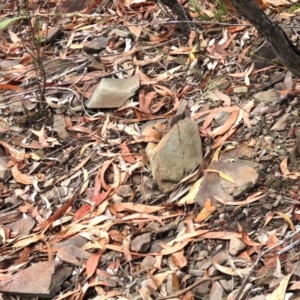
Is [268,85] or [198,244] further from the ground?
[268,85]

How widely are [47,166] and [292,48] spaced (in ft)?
4.30

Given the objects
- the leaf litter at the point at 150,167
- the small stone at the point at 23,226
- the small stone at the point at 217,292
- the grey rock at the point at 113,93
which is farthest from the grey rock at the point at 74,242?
the grey rock at the point at 113,93

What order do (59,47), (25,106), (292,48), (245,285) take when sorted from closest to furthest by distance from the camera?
(245,285) → (292,48) → (25,106) → (59,47)

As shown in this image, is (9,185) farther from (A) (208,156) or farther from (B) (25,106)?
(A) (208,156)

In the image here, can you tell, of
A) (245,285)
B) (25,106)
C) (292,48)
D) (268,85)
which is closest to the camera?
(245,285)

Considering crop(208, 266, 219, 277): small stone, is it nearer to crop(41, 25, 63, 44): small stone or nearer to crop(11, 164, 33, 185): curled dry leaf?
crop(11, 164, 33, 185): curled dry leaf

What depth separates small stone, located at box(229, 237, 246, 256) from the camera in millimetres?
2168

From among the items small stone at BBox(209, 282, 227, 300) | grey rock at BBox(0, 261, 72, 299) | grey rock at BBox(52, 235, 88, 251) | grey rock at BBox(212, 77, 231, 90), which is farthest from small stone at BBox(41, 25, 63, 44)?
small stone at BBox(209, 282, 227, 300)

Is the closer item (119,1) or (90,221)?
Result: (90,221)

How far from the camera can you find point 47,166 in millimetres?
2930

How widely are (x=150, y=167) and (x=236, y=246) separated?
1.99ft

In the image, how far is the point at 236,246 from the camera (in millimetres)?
2172

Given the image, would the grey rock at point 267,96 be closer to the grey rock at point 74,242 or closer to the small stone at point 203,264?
the small stone at point 203,264

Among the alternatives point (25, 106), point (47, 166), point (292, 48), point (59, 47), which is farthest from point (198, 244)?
point (59, 47)
